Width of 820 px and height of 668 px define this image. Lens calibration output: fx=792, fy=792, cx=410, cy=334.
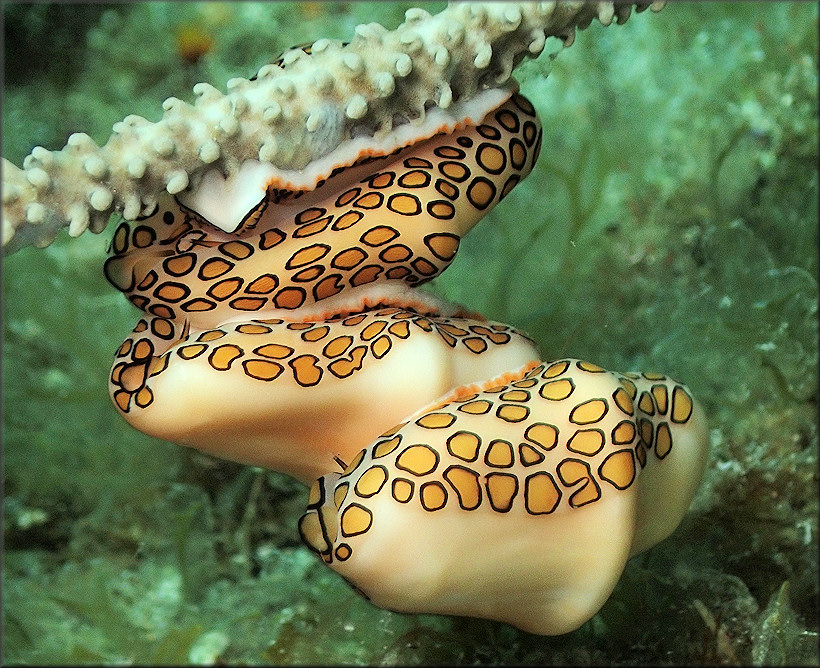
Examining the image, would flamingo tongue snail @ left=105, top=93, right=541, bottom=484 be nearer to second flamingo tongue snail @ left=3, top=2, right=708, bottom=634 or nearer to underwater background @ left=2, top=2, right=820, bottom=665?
second flamingo tongue snail @ left=3, top=2, right=708, bottom=634

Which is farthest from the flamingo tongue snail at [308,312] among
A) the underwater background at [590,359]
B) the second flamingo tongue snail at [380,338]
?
the underwater background at [590,359]

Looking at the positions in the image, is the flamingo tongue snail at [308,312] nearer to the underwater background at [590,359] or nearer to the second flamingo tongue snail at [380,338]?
the second flamingo tongue snail at [380,338]

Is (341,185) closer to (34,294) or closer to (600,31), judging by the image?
(34,294)

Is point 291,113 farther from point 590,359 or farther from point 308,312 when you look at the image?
point 590,359

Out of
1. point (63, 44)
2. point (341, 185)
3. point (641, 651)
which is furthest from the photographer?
point (63, 44)

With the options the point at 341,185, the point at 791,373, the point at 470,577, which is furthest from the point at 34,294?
the point at 791,373

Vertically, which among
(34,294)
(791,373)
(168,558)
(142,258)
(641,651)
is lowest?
(168,558)

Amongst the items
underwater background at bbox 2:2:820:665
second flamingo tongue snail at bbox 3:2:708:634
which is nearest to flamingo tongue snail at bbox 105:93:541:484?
second flamingo tongue snail at bbox 3:2:708:634
